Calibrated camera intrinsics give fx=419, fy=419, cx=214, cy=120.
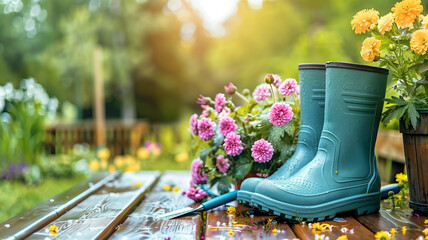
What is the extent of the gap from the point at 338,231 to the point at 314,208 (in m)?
0.10

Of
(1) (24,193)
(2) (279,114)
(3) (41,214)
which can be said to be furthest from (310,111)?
(1) (24,193)

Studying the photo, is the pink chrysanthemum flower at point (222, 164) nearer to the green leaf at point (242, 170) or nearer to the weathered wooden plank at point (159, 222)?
the green leaf at point (242, 170)

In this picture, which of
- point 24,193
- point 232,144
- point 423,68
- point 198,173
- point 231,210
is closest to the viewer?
point 423,68

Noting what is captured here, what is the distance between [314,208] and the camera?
1.07m

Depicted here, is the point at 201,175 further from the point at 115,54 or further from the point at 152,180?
the point at 115,54

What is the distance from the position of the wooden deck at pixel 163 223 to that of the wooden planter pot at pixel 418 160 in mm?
45

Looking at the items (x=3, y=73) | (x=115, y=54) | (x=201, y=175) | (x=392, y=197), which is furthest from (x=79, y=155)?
(x=115, y=54)

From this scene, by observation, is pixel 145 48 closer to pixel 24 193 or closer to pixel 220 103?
pixel 24 193

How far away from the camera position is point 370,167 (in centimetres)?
120

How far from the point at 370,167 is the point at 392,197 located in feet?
0.60

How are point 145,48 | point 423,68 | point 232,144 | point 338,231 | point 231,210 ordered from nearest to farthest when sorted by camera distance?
point 338,231 → point 423,68 → point 231,210 → point 232,144 → point 145,48

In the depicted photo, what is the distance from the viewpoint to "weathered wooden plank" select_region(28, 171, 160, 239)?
99 cm

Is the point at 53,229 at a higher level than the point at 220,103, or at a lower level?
lower

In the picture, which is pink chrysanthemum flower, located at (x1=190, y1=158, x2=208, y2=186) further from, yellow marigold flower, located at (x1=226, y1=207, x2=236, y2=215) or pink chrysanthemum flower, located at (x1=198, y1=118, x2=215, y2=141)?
yellow marigold flower, located at (x1=226, y1=207, x2=236, y2=215)
